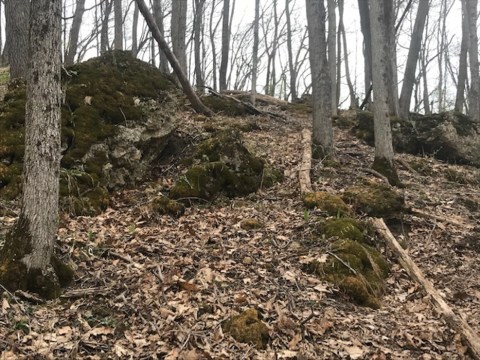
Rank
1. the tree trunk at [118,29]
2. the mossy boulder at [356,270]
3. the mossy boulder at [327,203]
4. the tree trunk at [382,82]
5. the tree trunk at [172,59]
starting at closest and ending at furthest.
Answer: the mossy boulder at [356,270]
the mossy boulder at [327,203]
the tree trunk at [172,59]
the tree trunk at [382,82]
the tree trunk at [118,29]

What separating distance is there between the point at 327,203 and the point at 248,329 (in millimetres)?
3614

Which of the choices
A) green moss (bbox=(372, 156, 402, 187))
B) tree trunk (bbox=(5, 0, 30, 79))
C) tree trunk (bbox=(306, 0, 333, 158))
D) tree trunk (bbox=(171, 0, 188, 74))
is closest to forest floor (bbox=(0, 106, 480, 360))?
green moss (bbox=(372, 156, 402, 187))

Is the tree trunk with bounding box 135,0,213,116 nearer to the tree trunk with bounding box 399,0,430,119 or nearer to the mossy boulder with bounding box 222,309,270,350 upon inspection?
the mossy boulder with bounding box 222,309,270,350

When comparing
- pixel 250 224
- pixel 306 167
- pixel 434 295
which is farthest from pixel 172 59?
pixel 434 295

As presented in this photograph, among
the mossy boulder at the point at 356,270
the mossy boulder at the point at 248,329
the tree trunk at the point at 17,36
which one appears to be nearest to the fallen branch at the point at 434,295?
the mossy boulder at the point at 356,270

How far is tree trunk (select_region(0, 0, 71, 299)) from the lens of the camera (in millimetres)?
4188

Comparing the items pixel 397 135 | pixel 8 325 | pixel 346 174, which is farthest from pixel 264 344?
→ pixel 397 135

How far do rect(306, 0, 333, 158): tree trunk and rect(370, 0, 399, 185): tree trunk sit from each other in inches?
45.2

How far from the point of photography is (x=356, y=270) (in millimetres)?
5633

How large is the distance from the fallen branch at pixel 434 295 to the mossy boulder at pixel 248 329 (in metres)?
2.22

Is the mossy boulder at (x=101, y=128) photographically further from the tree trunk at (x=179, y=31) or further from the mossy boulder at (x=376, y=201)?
the mossy boulder at (x=376, y=201)

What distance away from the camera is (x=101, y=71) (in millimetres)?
9297

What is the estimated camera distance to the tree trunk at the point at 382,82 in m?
9.47

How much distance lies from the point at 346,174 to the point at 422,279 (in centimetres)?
413
